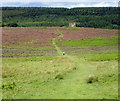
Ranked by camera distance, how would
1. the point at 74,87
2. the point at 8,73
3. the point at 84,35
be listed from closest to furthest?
the point at 74,87, the point at 8,73, the point at 84,35

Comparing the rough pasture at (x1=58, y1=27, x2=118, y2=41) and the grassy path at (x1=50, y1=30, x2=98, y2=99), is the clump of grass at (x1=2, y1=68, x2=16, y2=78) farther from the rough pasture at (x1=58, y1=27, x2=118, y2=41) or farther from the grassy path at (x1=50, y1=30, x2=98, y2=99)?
the rough pasture at (x1=58, y1=27, x2=118, y2=41)

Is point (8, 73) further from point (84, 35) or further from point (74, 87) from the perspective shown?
point (84, 35)

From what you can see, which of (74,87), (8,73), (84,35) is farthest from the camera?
(84,35)

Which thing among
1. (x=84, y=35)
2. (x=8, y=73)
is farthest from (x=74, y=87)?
(x=84, y=35)

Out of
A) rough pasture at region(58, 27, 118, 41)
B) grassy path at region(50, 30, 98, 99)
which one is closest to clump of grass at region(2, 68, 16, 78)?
grassy path at region(50, 30, 98, 99)

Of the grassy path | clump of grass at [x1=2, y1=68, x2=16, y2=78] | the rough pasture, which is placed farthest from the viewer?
the rough pasture

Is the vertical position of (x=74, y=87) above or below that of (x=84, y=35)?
below

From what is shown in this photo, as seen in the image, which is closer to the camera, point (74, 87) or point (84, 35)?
point (74, 87)

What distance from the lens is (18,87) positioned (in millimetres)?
19312

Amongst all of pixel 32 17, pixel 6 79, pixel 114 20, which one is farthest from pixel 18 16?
pixel 6 79

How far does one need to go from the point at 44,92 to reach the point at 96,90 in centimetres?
400

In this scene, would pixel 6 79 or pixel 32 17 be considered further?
pixel 32 17

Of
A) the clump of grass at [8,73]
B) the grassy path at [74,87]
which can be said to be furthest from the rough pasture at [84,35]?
the grassy path at [74,87]

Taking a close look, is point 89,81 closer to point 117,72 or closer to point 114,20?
point 117,72
